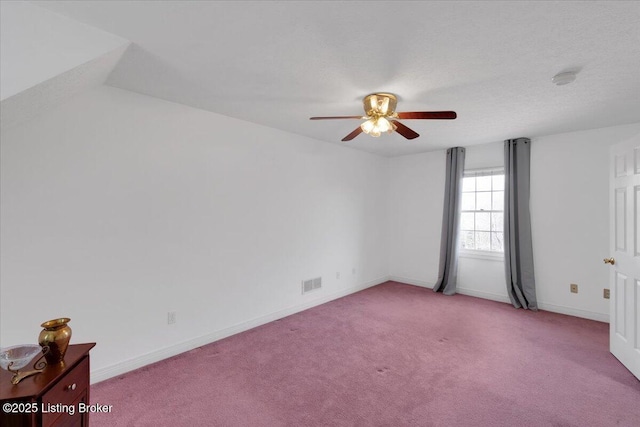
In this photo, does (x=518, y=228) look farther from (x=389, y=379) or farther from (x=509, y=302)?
(x=389, y=379)

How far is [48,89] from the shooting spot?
5.50ft

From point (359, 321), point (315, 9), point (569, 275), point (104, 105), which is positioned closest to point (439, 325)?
point (359, 321)

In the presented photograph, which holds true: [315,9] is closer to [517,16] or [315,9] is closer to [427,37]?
Answer: [427,37]

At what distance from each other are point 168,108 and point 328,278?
9.91ft

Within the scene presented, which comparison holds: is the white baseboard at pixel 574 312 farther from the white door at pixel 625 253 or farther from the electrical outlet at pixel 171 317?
the electrical outlet at pixel 171 317

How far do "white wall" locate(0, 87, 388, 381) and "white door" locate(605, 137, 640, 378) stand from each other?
127 inches

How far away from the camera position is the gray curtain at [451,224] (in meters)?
4.65

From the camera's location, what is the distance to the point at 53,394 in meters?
1.16

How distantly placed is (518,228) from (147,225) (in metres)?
4.61

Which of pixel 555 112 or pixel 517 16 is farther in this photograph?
pixel 555 112

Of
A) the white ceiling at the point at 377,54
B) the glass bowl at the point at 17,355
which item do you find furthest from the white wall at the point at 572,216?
the glass bowl at the point at 17,355

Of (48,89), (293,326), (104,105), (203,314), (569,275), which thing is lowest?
(293,326)

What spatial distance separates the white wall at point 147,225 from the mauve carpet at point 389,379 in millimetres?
344

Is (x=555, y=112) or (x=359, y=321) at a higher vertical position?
(x=555, y=112)
